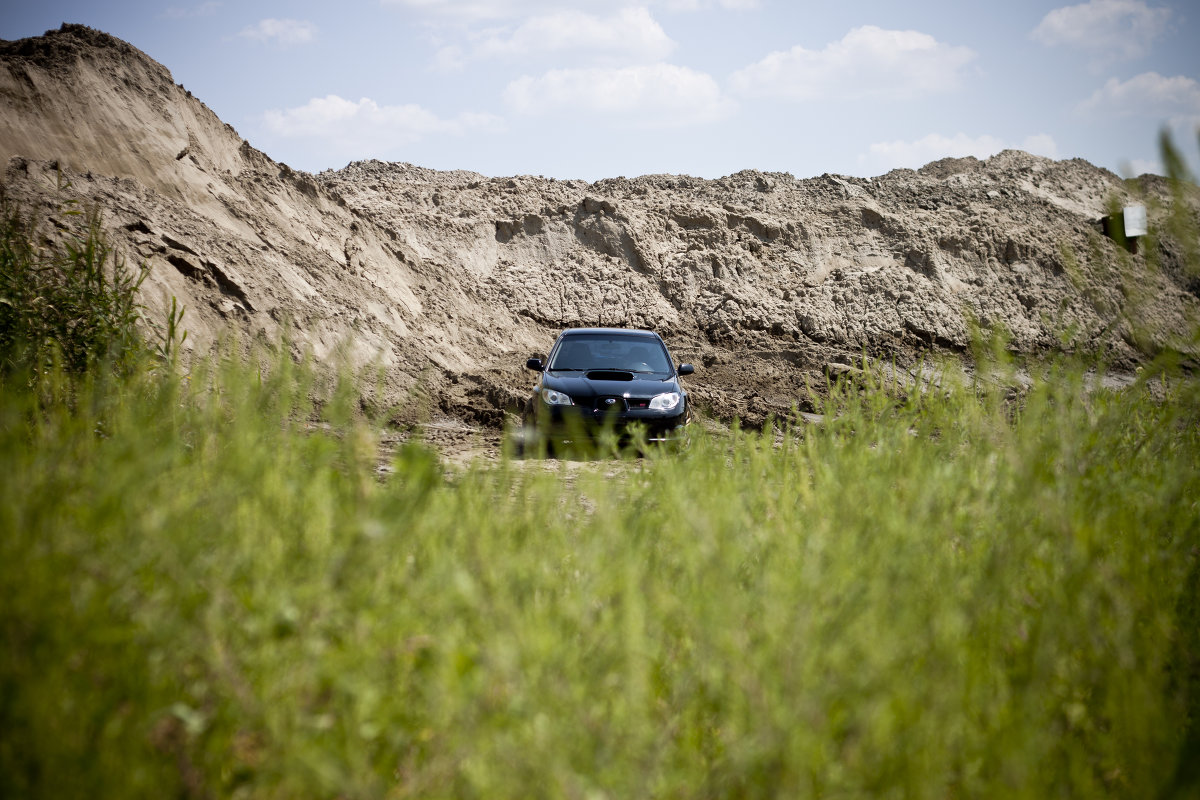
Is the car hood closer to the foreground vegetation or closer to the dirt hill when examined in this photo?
the dirt hill

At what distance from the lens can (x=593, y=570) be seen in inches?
108

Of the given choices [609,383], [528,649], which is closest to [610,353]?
[609,383]

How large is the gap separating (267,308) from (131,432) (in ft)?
35.2

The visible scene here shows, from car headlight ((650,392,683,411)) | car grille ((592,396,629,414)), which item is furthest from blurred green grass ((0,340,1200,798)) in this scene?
car headlight ((650,392,683,411))

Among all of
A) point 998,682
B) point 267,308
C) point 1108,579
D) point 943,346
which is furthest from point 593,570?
point 943,346

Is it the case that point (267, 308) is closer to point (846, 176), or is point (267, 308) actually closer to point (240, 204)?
point (240, 204)

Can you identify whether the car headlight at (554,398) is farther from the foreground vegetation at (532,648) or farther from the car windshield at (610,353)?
the foreground vegetation at (532,648)

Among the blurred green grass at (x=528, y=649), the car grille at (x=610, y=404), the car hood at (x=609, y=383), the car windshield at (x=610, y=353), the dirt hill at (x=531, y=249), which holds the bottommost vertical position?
the blurred green grass at (x=528, y=649)

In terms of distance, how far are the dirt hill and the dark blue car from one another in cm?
252

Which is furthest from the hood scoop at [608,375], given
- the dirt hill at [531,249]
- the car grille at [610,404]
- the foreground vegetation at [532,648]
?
the foreground vegetation at [532,648]

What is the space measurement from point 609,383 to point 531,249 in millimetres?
14265

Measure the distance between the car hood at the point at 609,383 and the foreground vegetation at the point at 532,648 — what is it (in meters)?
5.69

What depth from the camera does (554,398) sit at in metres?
9.10

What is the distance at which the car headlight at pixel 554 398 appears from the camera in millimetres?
9047
